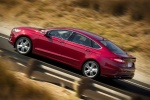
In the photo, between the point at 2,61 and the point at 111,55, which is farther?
the point at 111,55

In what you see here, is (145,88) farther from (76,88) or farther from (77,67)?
(76,88)

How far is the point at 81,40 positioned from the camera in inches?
489

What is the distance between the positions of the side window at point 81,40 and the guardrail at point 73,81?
2243mm

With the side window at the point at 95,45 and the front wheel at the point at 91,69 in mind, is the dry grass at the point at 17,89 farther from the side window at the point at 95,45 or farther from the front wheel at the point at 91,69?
the side window at the point at 95,45

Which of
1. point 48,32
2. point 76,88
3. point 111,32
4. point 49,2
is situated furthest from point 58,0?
point 76,88

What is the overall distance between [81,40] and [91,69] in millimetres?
1073

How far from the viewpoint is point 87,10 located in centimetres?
2400

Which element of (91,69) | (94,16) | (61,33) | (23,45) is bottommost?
(91,69)

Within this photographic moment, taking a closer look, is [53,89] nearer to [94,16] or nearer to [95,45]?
[95,45]

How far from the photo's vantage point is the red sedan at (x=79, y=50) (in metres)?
11.8

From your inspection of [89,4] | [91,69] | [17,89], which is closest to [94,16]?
[89,4]

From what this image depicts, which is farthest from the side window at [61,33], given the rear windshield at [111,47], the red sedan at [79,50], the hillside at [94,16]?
the hillside at [94,16]

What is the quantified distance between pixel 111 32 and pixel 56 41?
9270mm

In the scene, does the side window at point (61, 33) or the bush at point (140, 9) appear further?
the bush at point (140, 9)
